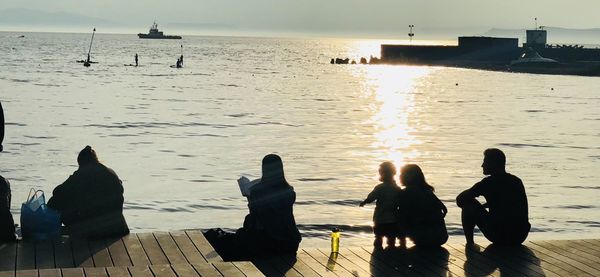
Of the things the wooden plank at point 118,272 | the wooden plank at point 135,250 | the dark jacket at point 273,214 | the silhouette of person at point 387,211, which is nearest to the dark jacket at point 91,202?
the wooden plank at point 135,250

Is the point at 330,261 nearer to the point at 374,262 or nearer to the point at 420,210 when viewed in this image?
the point at 374,262

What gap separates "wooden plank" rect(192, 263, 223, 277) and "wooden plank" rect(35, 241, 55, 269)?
1.63 m

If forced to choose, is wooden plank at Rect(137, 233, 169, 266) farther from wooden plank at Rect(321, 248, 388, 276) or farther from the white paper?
wooden plank at Rect(321, 248, 388, 276)

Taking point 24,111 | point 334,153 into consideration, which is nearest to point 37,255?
point 334,153

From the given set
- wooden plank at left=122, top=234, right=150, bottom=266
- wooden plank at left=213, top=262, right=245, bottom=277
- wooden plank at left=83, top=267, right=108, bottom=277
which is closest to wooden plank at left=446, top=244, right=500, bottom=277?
wooden plank at left=213, top=262, right=245, bottom=277

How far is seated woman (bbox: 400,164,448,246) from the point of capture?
452 inches

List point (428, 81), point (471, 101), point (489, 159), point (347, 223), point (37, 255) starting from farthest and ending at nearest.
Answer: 1. point (428, 81)
2. point (471, 101)
3. point (347, 223)
4. point (489, 159)
5. point (37, 255)

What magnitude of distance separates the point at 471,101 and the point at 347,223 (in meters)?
53.6

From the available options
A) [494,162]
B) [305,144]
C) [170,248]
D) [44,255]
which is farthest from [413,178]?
[305,144]

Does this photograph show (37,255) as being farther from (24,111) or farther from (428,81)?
(428,81)

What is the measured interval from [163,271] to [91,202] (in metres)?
2.99

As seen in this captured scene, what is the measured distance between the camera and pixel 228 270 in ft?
27.0

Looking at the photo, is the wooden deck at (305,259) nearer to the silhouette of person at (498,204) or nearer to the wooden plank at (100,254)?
A: the wooden plank at (100,254)

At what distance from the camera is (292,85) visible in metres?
93.4
